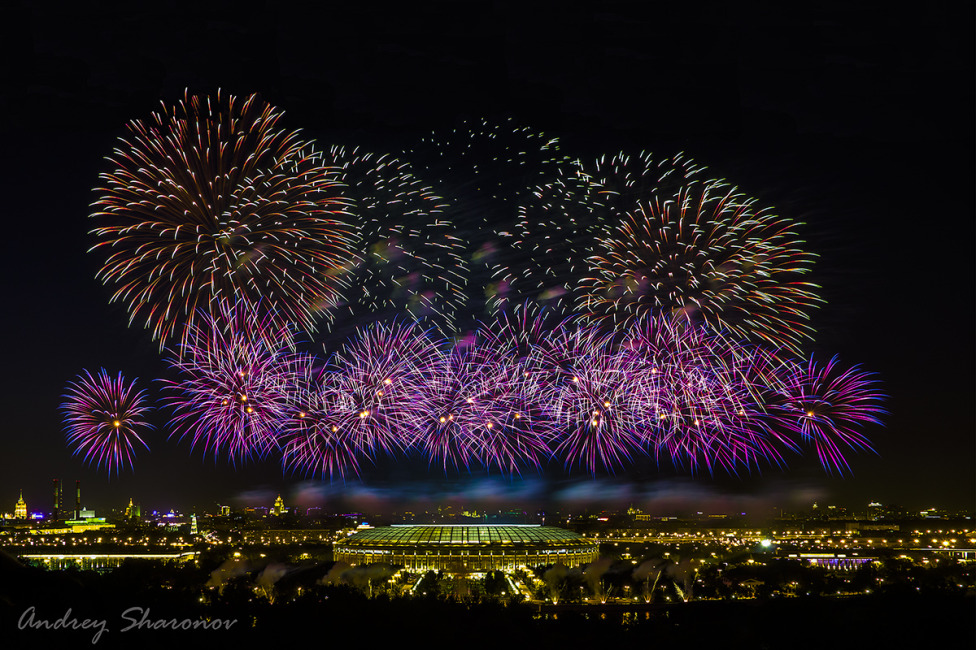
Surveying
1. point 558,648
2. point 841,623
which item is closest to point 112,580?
point 558,648

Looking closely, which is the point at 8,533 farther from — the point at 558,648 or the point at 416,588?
the point at 558,648
